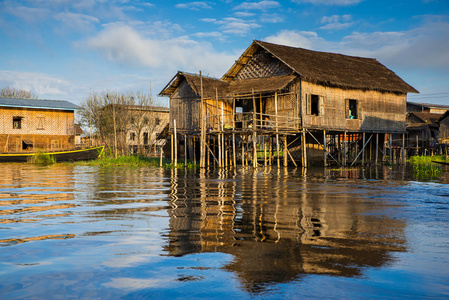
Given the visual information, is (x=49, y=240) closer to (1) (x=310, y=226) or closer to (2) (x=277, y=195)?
(1) (x=310, y=226)

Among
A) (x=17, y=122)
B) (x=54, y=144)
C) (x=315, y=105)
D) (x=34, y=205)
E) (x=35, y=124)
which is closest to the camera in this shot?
(x=34, y=205)

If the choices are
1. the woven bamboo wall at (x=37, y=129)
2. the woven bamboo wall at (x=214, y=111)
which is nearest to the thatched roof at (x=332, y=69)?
the woven bamboo wall at (x=214, y=111)

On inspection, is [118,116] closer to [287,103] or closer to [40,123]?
[40,123]

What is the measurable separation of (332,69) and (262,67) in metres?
4.42

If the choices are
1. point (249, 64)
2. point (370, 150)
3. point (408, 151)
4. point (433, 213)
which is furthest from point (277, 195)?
point (408, 151)

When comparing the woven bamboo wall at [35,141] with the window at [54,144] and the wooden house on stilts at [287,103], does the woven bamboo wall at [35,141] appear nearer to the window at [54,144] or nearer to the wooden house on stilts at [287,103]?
the window at [54,144]

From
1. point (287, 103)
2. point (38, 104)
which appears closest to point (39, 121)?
point (38, 104)

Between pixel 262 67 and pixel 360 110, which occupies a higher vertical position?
pixel 262 67

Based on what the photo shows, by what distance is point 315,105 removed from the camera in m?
26.4

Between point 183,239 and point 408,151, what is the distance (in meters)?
45.9

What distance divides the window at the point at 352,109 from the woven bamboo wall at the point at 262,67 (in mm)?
4933

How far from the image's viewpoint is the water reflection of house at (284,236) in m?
3.66

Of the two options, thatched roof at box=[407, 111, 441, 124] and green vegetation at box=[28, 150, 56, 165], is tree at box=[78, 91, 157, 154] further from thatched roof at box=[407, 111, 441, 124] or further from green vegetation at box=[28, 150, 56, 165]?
thatched roof at box=[407, 111, 441, 124]

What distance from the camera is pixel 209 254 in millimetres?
4070
